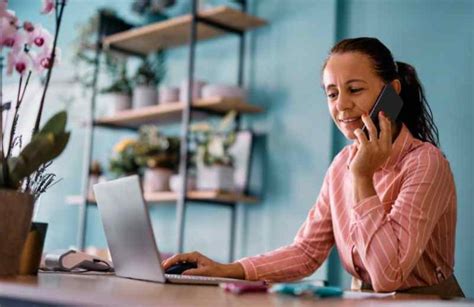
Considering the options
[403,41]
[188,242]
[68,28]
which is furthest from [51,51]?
[68,28]

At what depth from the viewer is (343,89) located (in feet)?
5.24

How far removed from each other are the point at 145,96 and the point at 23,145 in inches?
106

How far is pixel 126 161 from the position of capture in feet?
12.9

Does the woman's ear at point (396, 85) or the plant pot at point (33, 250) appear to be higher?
the woman's ear at point (396, 85)

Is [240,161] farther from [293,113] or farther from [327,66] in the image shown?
[327,66]

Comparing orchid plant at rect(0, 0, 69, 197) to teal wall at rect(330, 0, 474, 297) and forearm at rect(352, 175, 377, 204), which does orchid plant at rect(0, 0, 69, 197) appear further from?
teal wall at rect(330, 0, 474, 297)

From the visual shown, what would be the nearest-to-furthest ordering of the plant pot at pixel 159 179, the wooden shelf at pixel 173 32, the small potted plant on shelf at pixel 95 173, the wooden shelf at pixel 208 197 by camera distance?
the wooden shelf at pixel 208 197 < the wooden shelf at pixel 173 32 < the plant pot at pixel 159 179 < the small potted plant on shelf at pixel 95 173

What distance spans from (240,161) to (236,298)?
2604 millimetres

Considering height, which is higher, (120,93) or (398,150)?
(120,93)

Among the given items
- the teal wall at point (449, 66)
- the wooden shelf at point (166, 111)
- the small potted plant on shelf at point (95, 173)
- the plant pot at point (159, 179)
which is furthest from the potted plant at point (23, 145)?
the small potted plant on shelf at point (95, 173)

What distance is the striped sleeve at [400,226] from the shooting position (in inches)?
53.4

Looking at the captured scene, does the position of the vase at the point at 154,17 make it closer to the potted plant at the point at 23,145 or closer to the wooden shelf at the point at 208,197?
the wooden shelf at the point at 208,197

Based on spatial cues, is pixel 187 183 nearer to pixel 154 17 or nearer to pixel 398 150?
pixel 154 17

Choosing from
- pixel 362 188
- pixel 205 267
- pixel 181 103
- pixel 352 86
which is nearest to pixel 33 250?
pixel 205 267
